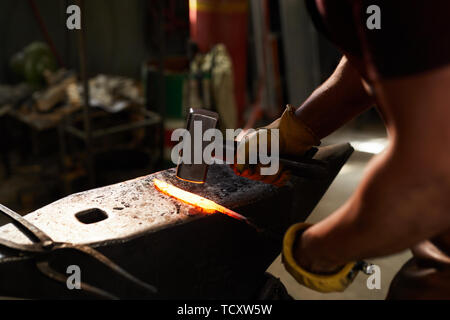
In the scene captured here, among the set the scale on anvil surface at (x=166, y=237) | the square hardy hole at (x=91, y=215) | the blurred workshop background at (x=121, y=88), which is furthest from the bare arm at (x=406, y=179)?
the blurred workshop background at (x=121, y=88)

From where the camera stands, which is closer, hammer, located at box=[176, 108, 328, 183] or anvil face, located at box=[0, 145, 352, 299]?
anvil face, located at box=[0, 145, 352, 299]

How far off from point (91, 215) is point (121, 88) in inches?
133

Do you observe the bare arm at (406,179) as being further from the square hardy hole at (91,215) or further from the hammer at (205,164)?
the square hardy hole at (91,215)

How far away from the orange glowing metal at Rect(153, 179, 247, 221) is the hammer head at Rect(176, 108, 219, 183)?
7cm

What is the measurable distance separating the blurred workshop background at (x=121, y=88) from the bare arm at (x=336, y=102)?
1190mm

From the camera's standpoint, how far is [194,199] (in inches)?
58.7

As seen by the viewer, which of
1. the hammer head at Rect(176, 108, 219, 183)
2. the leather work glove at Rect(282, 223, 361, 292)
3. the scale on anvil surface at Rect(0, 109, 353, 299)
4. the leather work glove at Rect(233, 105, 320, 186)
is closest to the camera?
the leather work glove at Rect(282, 223, 361, 292)

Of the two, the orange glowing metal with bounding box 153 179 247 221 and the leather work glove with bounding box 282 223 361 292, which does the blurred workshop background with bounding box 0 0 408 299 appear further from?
the leather work glove with bounding box 282 223 361 292

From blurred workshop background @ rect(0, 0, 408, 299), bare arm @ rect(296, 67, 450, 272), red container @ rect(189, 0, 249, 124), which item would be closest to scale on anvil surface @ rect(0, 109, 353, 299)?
bare arm @ rect(296, 67, 450, 272)

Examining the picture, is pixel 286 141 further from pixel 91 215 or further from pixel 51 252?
pixel 51 252

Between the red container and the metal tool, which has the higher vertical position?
the red container

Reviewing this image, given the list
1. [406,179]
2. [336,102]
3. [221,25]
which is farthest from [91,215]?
[221,25]

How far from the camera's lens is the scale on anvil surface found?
1.24 m

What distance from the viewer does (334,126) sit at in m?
1.64
